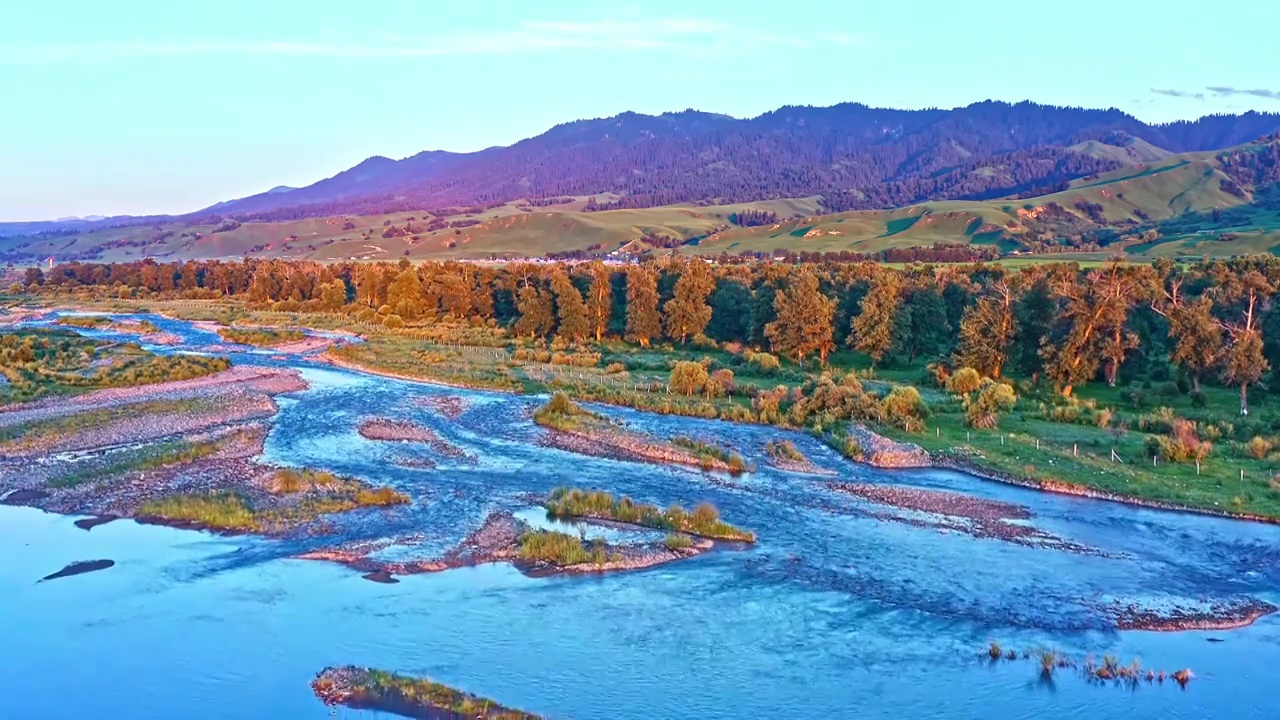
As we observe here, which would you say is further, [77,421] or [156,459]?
[77,421]

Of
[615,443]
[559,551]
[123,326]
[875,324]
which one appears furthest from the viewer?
[123,326]

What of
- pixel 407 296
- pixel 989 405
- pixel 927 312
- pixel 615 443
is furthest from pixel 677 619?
pixel 407 296

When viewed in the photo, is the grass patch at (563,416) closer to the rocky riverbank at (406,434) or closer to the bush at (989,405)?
the rocky riverbank at (406,434)

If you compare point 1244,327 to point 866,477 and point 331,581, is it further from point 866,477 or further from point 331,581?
point 331,581

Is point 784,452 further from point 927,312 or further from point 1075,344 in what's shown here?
point 927,312

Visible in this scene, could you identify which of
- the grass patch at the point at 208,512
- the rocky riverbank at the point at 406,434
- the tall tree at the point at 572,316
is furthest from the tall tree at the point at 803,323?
the grass patch at the point at 208,512

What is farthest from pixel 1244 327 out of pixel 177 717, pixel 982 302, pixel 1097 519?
pixel 177 717

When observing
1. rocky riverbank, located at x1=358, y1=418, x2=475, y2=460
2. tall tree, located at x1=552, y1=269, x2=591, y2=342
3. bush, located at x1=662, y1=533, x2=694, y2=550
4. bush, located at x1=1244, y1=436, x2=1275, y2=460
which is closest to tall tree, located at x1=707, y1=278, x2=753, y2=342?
tall tree, located at x1=552, y1=269, x2=591, y2=342
